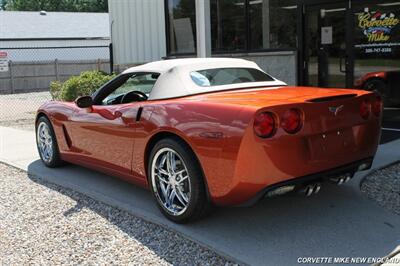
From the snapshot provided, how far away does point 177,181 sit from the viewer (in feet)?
14.5

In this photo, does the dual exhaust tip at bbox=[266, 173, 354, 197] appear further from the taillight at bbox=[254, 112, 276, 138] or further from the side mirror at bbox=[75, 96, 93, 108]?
the side mirror at bbox=[75, 96, 93, 108]

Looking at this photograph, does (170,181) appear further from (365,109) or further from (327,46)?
(327,46)

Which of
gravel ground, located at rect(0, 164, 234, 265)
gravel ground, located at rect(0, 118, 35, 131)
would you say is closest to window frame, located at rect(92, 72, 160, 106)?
gravel ground, located at rect(0, 164, 234, 265)

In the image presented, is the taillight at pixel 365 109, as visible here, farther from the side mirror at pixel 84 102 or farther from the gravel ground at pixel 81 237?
the side mirror at pixel 84 102

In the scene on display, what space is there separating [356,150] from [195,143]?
1.38 metres

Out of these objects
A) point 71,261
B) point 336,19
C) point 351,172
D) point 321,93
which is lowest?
point 71,261

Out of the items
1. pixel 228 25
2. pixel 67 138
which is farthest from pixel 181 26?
pixel 67 138

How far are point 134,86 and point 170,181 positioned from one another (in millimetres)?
1490

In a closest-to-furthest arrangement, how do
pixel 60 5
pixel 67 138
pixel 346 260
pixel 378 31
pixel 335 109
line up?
pixel 346 260, pixel 335 109, pixel 67 138, pixel 378 31, pixel 60 5

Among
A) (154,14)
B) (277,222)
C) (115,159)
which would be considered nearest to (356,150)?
(277,222)

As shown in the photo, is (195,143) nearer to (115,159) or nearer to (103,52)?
(115,159)

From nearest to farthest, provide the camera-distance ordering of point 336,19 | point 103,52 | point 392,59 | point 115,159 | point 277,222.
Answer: point 277,222 < point 115,159 < point 392,59 < point 336,19 < point 103,52

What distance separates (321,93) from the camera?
4.42 meters

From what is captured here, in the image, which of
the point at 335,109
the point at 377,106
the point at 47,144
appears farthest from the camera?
the point at 47,144
